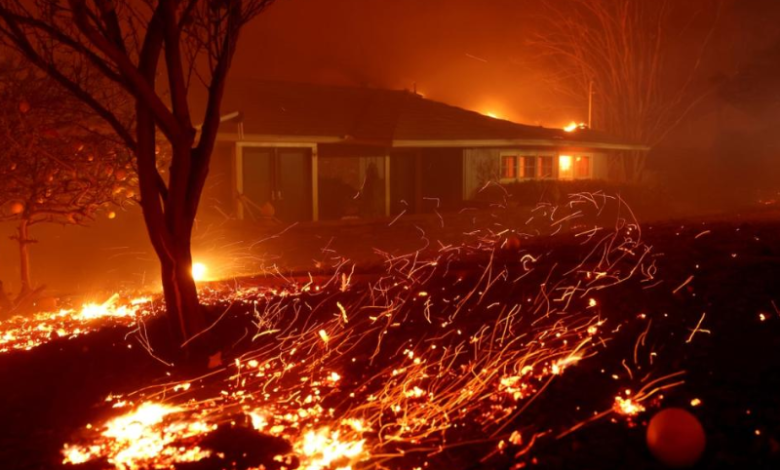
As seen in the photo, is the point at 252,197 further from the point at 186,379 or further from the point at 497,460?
the point at 497,460

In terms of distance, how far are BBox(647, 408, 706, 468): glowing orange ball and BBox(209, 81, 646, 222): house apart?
15.3 metres

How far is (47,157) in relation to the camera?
992 cm

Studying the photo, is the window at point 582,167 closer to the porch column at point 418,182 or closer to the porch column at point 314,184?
the porch column at point 418,182

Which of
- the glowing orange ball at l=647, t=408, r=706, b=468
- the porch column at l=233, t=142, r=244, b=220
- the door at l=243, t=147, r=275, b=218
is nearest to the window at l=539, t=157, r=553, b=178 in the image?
the door at l=243, t=147, r=275, b=218

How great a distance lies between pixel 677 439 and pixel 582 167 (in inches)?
1054

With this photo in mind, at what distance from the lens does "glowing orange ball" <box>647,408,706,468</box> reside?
347cm

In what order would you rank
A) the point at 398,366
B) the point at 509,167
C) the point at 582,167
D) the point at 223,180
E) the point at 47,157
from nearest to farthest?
the point at 398,366, the point at 47,157, the point at 223,180, the point at 509,167, the point at 582,167

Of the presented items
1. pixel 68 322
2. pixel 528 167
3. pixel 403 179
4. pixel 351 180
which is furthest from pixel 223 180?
pixel 528 167

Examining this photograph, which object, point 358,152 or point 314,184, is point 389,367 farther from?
point 358,152

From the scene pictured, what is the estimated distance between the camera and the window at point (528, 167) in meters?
25.6

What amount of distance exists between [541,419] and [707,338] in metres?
1.38

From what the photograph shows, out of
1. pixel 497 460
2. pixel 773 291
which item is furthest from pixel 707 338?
pixel 497 460

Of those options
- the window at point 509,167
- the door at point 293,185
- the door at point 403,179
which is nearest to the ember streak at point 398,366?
the door at point 293,185

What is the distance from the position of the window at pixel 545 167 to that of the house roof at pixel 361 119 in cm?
90
